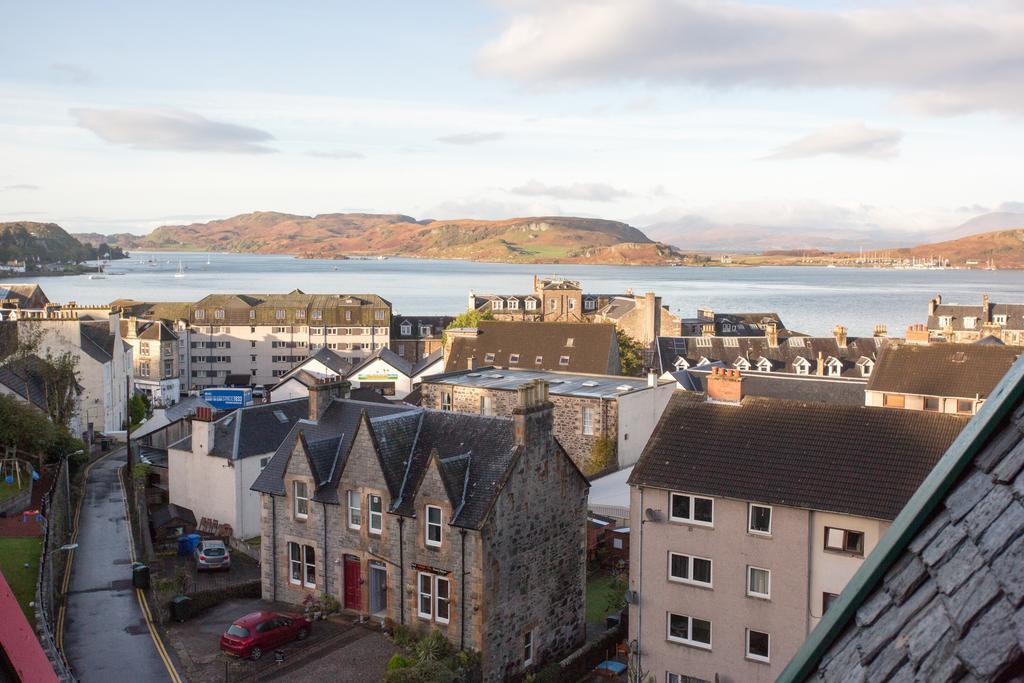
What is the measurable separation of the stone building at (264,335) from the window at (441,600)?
79202 mm

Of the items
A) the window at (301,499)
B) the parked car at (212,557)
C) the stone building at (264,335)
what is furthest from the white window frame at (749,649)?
the stone building at (264,335)

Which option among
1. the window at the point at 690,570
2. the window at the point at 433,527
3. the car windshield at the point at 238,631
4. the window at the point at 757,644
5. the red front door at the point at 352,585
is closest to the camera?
the window at the point at 757,644

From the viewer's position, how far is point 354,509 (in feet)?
96.0

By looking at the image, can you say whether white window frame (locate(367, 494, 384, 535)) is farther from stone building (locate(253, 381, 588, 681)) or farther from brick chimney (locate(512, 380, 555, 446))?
brick chimney (locate(512, 380, 555, 446))

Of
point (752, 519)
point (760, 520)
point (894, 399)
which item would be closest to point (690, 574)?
point (752, 519)

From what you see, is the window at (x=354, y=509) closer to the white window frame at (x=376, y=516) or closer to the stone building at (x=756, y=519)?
the white window frame at (x=376, y=516)

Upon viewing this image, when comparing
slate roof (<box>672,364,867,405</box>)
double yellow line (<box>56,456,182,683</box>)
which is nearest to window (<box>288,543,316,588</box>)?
double yellow line (<box>56,456,182,683</box>)

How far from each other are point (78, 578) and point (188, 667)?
31.0ft

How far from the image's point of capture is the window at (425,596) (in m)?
27.1

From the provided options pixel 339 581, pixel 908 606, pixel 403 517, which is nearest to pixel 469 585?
pixel 403 517

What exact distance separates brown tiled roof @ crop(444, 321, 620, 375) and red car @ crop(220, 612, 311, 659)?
41535mm

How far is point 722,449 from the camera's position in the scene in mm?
24609

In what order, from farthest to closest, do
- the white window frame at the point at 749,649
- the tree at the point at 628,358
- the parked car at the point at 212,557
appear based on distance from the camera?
the tree at the point at 628,358
the parked car at the point at 212,557
the white window frame at the point at 749,649

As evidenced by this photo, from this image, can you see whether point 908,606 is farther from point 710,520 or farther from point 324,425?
point 324,425
